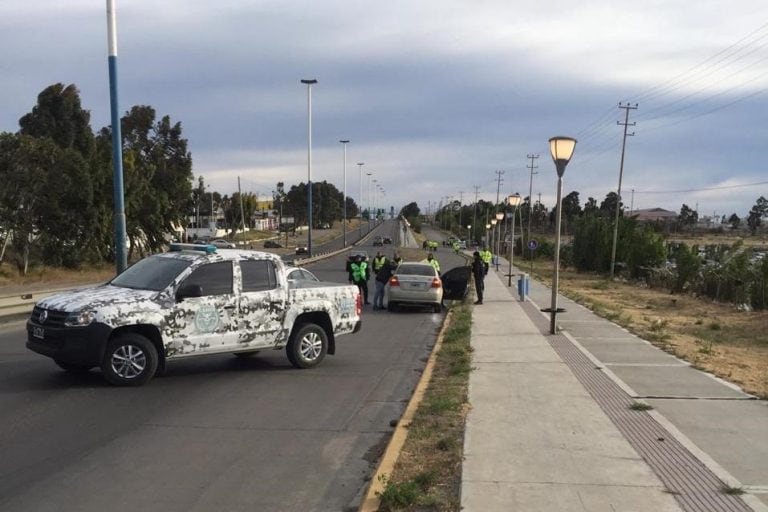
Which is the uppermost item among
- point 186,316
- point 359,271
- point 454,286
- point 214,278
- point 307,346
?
point 214,278

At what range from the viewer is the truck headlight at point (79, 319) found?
28.3ft

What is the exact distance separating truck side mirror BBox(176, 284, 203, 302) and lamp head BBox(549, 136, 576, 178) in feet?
27.0

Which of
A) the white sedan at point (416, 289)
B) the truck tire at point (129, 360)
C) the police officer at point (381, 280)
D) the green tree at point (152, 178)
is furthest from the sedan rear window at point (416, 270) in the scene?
the green tree at point (152, 178)

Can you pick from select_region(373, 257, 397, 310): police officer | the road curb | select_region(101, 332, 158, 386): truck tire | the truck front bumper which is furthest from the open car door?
the truck front bumper

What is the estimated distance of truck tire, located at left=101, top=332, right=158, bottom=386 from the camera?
8.95 meters

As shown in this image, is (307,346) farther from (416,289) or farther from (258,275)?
(416,289)

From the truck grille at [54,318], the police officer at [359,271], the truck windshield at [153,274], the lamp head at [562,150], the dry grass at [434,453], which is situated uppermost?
the lamp head at [562,150]

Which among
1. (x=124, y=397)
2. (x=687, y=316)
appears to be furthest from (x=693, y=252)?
(x=124, y=397)

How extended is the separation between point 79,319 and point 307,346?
344 centimetres

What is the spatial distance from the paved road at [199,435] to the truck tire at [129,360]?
0.61 ft

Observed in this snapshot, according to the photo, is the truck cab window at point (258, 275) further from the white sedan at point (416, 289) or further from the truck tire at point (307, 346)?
the white sedan at point (416, 289)

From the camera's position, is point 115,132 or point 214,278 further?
point 115,132

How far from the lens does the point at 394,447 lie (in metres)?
6.48

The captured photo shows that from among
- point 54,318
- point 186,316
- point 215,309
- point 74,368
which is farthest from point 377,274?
point 54,318
